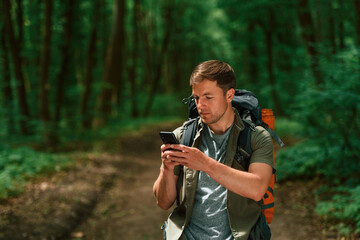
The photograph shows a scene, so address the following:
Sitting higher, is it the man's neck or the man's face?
the man's face

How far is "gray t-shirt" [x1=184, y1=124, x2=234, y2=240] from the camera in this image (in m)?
2.27

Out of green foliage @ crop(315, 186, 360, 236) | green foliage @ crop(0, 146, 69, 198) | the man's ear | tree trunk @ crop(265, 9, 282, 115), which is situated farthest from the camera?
tree trunk @ crop(265, 9, 282, 115)

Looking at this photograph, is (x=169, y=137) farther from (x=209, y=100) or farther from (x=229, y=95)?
(x=229, y=95)

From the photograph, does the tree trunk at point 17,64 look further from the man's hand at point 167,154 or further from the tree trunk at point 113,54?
the man's hand at point 167,154

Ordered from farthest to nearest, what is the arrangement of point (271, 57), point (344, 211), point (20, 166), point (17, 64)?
point (271, 57) → point (17, 64) → point (20, 166) → point (344, 211)

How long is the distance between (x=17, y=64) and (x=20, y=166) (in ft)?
16.6

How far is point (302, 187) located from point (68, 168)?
588 centimetres

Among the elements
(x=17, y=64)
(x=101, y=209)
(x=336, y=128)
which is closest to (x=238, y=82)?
(x=336, y=128)

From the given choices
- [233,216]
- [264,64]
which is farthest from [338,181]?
[264,64]

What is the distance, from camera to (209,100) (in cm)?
227

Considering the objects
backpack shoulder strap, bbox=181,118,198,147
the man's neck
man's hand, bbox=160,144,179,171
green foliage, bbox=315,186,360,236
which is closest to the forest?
green foliage, bbox=315,186,360,236

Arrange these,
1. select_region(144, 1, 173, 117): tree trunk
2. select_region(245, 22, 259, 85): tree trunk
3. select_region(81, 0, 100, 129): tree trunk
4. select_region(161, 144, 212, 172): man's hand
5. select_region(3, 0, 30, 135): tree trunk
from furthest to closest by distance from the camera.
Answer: select_region(144, 1, 173, 117): tree trunk, select_region(245, 22, 259, 85): tree trunk, select_region(81, 0, 100, 129): tree trunk, select_region(3, 0, 30, 135): tree trunk, select_region(161, 144, 212, 172): man's hand

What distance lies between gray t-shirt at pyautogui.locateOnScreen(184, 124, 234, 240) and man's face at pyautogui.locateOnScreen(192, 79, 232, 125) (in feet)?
0.63

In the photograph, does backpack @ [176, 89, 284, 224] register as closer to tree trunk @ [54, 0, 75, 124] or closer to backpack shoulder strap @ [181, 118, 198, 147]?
backpack shoulder strap @ [181, 118, 198, 147]
